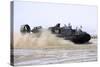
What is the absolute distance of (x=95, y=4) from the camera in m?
2.26

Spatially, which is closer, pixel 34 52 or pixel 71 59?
pixel 34 52

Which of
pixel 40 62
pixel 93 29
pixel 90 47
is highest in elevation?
pixel 93 29

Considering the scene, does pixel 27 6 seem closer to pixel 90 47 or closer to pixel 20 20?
pixel 20 20

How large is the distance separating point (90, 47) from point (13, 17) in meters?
0.93

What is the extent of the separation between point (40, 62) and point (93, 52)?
0.64 meters

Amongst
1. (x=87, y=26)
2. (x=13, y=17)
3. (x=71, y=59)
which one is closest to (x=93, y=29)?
(x=87, y=26)

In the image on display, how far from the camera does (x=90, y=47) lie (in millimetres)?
2221
